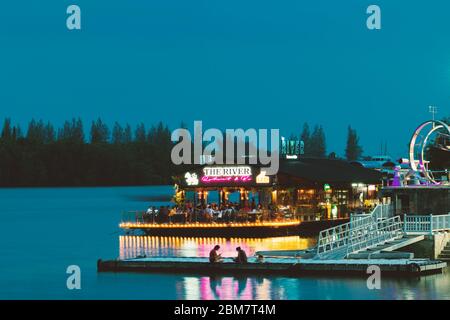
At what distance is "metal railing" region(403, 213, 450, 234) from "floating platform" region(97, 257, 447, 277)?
2.64m

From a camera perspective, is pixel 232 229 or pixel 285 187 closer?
pixel 232 229

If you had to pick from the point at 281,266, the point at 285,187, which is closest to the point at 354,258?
the point at 281,266

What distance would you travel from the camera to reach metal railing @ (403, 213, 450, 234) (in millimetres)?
38197

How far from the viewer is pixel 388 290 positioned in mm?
32031

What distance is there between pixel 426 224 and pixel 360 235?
8.74 ft

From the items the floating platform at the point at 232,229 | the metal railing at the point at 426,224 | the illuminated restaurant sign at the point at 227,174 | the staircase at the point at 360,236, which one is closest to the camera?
the staircase at the point at 360,236

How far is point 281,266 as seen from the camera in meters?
35.0

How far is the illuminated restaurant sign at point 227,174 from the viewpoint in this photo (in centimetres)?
5921

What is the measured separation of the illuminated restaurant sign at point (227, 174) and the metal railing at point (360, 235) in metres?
19.3

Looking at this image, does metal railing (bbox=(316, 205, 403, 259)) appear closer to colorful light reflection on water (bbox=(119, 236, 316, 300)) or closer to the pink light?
colorful light reflection on water (bbox=(119, 236, 316, 300))
